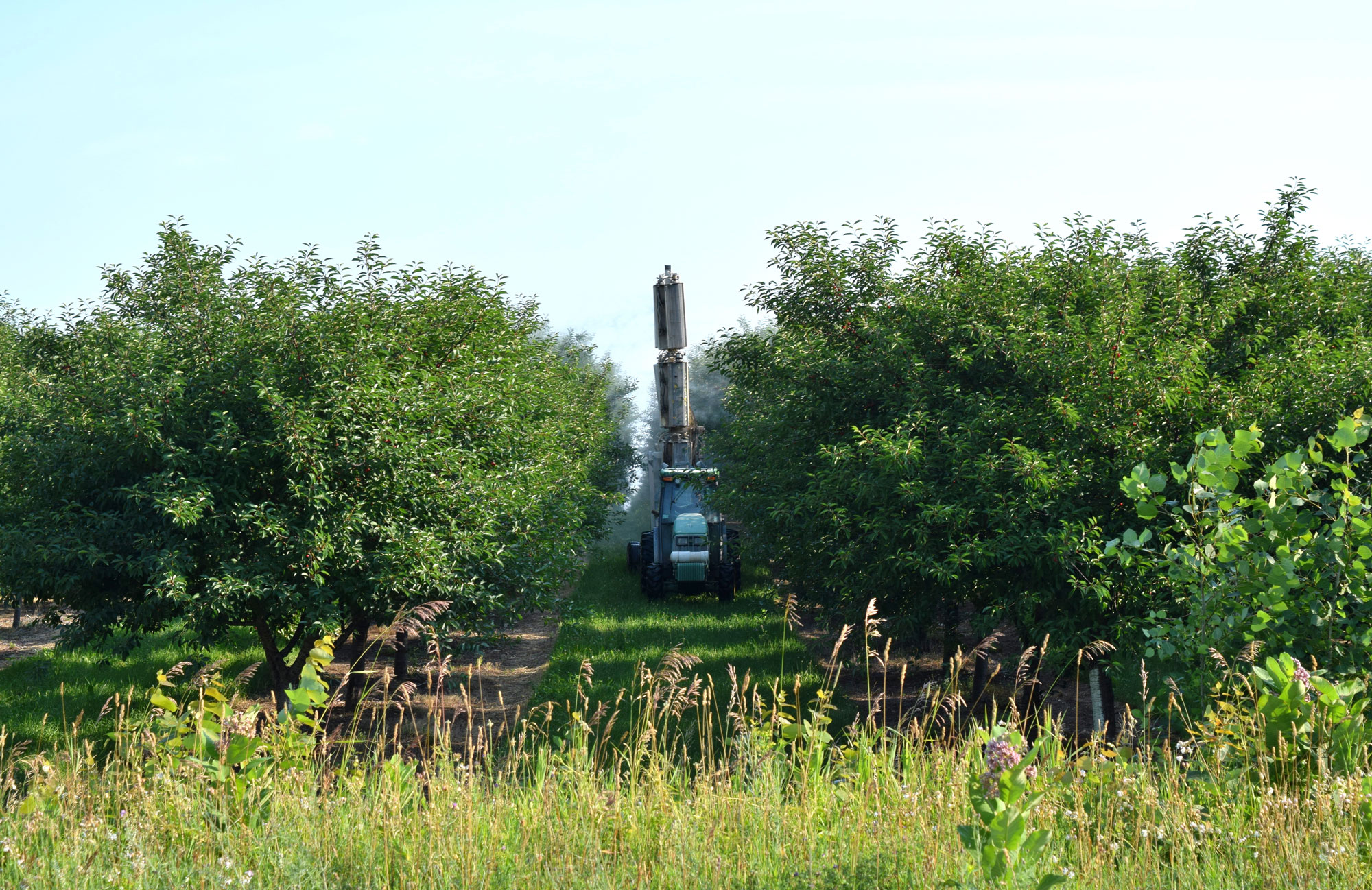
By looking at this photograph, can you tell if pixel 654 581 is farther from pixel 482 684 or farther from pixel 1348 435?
pixel 1348 435

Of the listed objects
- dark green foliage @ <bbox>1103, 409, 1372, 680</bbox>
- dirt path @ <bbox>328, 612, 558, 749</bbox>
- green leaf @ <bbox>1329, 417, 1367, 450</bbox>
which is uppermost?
green leaf @ <bbox>1329, 417, 1367, 450</bbox>

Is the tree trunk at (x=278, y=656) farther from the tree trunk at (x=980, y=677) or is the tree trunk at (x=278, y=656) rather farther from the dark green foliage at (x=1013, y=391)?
the tree trunk at (x=980, y=677)

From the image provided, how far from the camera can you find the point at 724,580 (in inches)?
786

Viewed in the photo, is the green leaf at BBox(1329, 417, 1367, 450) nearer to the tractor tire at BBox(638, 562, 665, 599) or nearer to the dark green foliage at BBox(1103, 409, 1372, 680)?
the dark green foliage at BBox(1103, 409, 1372, 680)

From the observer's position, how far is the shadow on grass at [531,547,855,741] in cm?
1270

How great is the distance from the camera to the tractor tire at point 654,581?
20.7 meters

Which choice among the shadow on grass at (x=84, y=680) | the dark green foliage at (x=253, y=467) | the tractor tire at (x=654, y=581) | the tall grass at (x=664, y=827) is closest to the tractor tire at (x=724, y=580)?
the tractor tire at (x=654, y=581)

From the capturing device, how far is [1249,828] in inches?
142

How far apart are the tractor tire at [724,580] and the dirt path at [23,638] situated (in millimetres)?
11626

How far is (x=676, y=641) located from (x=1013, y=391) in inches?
333

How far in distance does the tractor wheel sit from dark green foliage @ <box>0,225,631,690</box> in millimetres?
10212

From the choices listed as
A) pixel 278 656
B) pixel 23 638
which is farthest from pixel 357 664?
pixel 23 638

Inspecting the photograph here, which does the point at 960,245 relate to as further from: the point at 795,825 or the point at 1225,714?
the point at 795,825

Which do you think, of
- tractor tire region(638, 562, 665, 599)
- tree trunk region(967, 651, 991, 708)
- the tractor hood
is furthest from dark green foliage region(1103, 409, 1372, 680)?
tractor tire region(638, 562, 665, 599)
